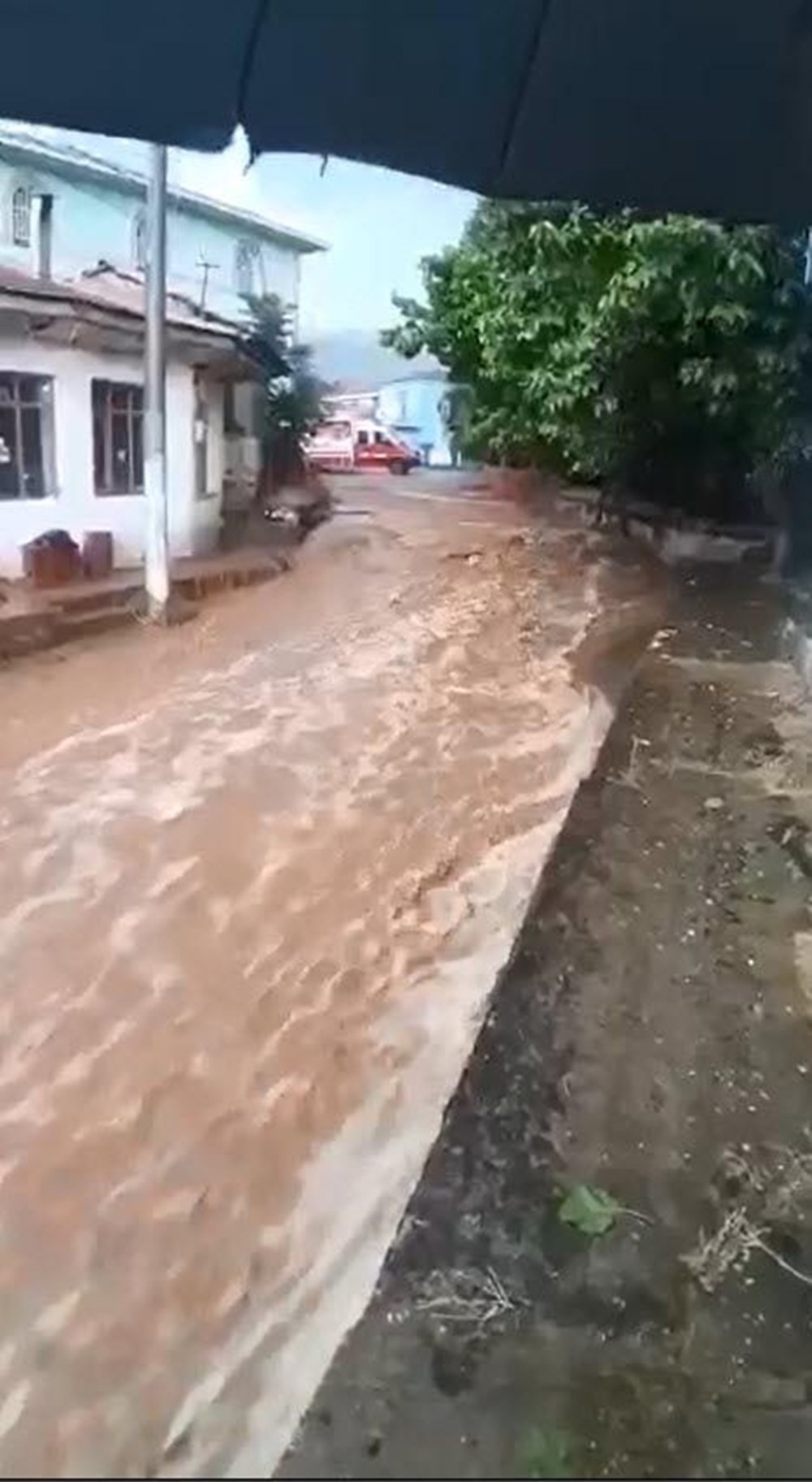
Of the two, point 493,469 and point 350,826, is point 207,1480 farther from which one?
point 493,469

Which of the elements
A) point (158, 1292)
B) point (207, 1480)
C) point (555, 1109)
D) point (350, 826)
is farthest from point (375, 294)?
point (207, 1480)

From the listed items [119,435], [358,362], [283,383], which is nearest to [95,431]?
[119,435]

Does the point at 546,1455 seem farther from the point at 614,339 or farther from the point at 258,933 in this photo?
the point at 614,339

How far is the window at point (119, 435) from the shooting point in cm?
445

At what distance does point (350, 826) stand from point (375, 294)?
4.23 ft

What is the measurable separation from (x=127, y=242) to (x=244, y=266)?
438 mm

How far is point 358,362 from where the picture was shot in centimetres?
305

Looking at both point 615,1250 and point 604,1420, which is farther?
point 615,1250

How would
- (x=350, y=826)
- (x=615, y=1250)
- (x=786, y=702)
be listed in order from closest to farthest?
(x=615, y=1250) < (x=350, y=826) < (x=786, y=702)

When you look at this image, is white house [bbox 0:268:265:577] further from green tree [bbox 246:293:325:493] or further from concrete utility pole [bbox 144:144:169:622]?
green tree [bbox 246:293:325:493]

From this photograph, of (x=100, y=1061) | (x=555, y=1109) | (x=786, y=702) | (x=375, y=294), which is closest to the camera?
(x=555, y=1109)

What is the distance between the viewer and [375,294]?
2957 millimetres

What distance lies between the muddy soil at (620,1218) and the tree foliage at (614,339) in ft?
4.44

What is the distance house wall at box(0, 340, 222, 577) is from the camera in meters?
4.26
